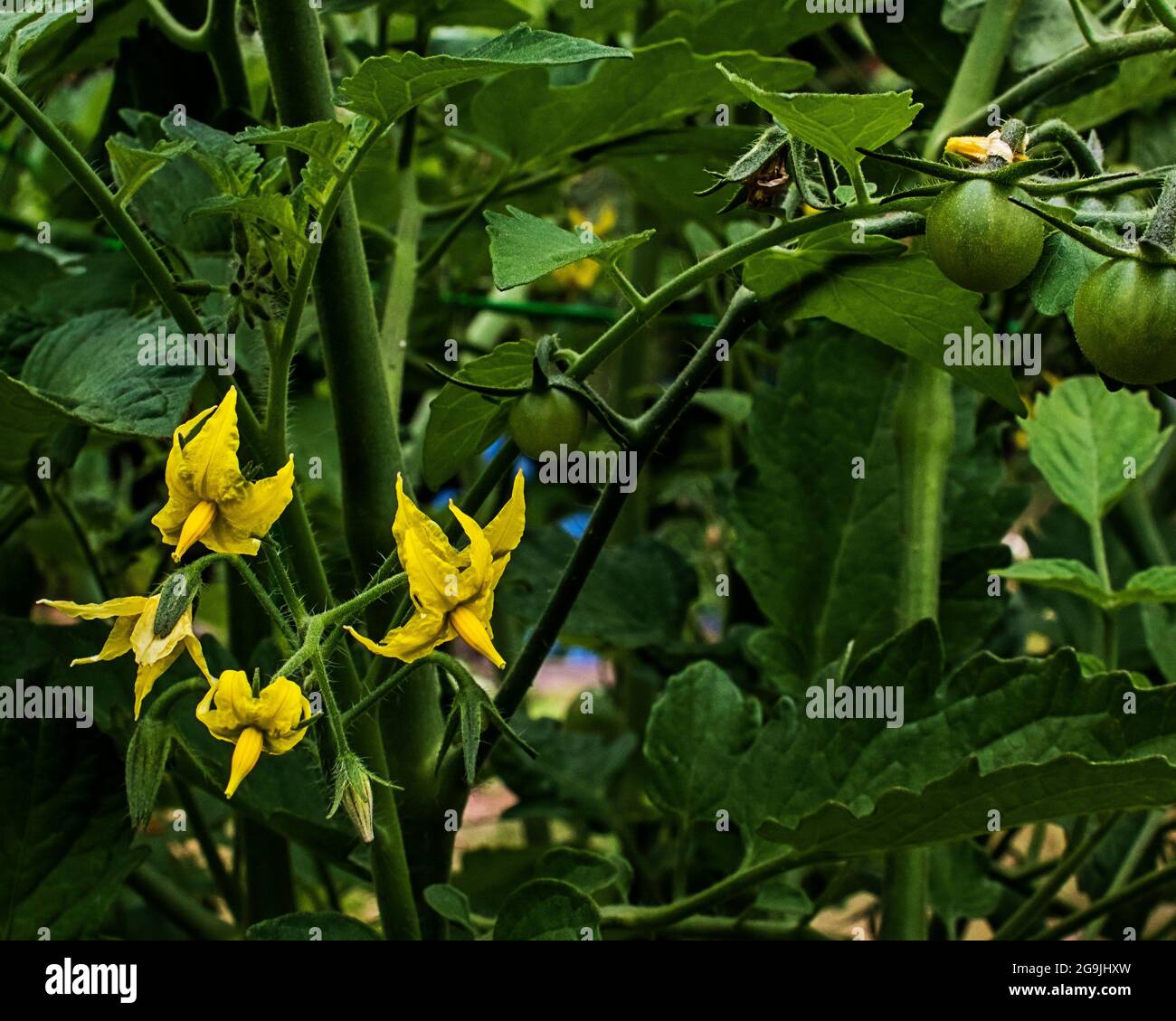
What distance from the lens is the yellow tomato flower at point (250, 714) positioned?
37 cm

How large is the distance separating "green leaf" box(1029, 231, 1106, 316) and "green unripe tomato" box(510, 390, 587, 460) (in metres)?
0.15

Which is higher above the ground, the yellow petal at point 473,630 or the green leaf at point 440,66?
the green leaf at point 440,66

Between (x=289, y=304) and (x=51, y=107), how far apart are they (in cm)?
87

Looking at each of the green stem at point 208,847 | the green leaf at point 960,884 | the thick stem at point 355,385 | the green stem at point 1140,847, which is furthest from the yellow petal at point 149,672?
the green stem at point 1140,847

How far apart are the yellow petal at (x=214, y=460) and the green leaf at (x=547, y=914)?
0.21m

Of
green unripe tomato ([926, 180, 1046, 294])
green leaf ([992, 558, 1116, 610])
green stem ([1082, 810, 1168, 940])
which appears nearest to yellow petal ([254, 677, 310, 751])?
green unripe tomato ([926, 180, 1046, 294])

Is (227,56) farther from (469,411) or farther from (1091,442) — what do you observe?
(1091,442)

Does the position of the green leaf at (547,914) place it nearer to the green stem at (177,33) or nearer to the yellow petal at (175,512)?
the yellow petal at (175,512)

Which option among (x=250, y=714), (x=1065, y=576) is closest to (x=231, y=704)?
(x=250, y=714)

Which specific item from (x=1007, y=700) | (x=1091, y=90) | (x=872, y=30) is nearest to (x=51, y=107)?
(x=872, y=30)

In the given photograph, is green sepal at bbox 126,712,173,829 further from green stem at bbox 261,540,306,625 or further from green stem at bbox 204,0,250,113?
green stem at bbox 204,0,250,113

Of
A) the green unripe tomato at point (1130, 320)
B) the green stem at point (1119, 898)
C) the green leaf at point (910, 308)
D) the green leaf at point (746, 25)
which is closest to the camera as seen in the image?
the green unripe tomato at point (1130, 320)

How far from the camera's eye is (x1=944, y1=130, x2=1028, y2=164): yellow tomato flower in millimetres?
394

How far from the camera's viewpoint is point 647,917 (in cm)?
59
